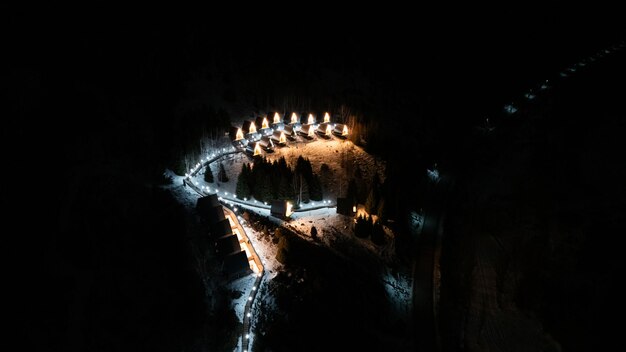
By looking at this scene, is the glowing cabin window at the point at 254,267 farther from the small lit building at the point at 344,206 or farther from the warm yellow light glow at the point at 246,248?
the small lit building at the point at 344,206

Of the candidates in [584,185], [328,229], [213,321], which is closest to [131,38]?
[328,229]

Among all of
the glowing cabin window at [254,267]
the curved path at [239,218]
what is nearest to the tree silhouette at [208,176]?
the curved path at [239,218]

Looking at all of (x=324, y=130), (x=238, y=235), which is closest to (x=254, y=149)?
(x=324, y=130)

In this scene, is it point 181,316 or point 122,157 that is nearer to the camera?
point 181,316

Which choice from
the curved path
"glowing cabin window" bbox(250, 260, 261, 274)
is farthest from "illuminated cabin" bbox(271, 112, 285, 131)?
"glowing cabin window" bbox(250, 260, 261, 274)

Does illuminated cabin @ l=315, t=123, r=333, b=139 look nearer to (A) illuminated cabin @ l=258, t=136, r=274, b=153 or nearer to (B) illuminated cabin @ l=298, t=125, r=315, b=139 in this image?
(B) illuminated cabin @ l=298, t=125, r=315, b=139

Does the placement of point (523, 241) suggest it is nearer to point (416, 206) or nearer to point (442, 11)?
point (416, 206)
